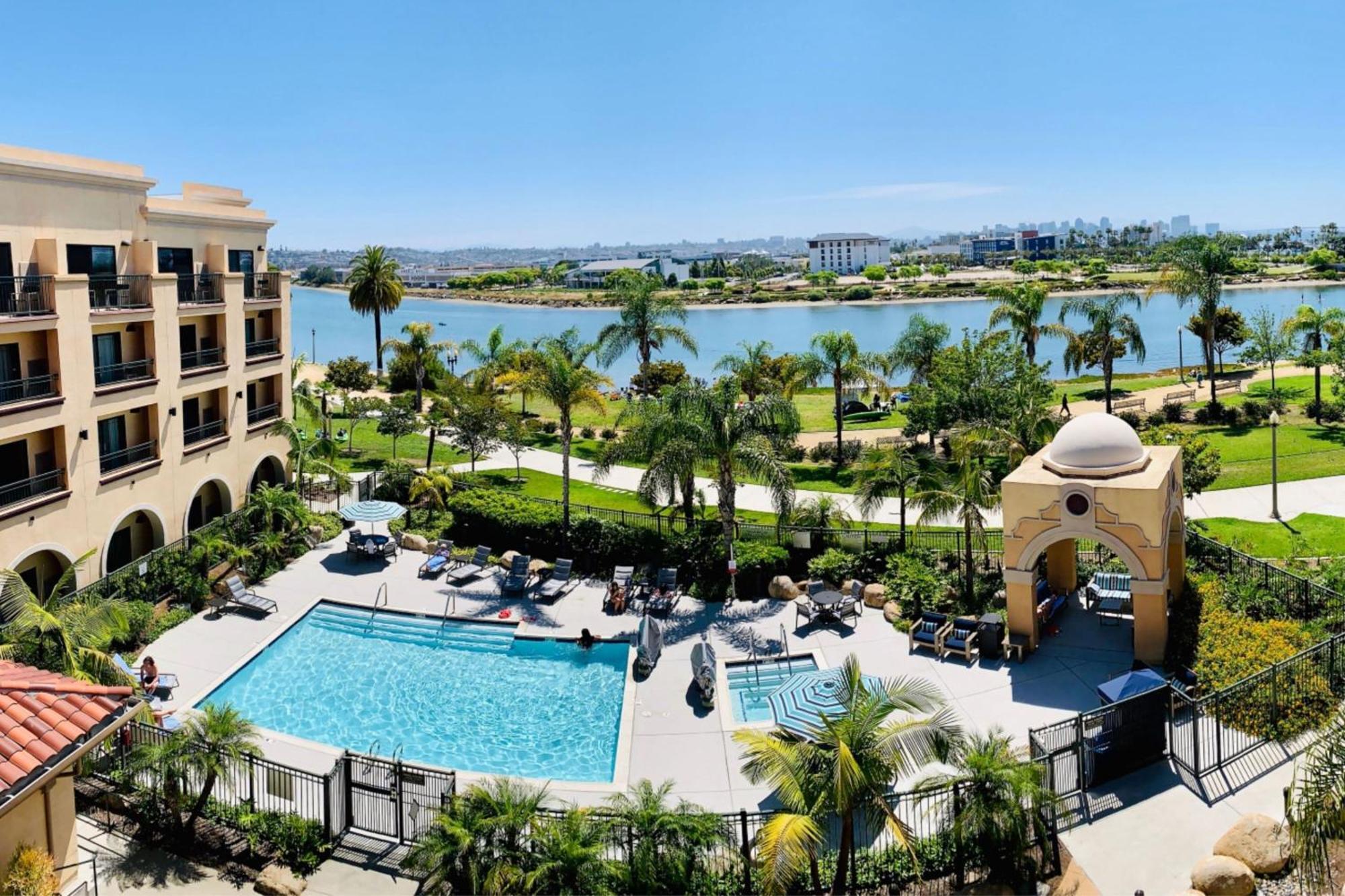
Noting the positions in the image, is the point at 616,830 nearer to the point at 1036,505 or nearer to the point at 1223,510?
the point at 1036,505

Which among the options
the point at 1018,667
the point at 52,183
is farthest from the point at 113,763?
the point at 1018,667

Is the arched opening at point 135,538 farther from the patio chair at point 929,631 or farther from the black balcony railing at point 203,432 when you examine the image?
the patio chair at point 929,631

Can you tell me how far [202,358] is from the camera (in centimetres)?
2989

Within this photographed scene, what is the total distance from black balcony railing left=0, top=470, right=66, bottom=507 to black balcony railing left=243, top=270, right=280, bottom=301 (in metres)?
10.6

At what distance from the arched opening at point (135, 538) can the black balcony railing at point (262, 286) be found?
874cm

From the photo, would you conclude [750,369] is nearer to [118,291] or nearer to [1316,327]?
[118,291]

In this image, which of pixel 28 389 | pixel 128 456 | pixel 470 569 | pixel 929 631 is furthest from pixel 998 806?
pixel 128 456

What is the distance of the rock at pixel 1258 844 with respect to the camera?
12734mm

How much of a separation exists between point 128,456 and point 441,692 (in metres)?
11.9

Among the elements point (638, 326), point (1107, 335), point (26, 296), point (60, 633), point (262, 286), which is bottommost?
point (60, 633)

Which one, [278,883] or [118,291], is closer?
[278,883]

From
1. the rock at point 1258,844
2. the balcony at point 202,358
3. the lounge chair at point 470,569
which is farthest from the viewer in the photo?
the balcony at point 202,358

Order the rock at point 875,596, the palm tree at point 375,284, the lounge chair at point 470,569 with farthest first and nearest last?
the palm tree at point 375,284
the lounge chair at point 470,569
the rock at point 875,596

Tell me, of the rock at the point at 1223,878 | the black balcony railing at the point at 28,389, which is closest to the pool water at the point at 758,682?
the rock at the point at 1223,878
